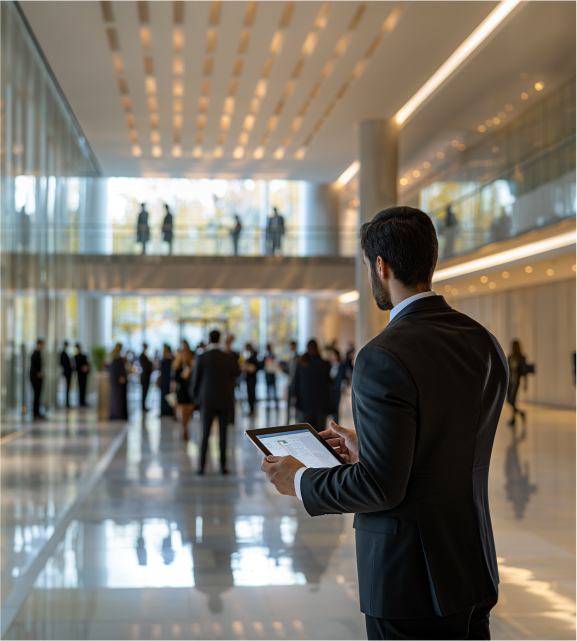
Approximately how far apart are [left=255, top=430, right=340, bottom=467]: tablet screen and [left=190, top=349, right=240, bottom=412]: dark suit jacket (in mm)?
7145

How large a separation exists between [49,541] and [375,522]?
468cm

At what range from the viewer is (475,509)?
184 centimetres

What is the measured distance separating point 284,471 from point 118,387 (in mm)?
14901

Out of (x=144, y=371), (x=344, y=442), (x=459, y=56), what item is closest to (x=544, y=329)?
(x=459, y=56)

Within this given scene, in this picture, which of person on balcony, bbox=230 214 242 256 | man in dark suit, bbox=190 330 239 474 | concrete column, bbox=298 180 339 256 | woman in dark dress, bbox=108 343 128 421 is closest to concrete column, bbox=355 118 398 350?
woman in dark dress, bbox=108 343 128 421

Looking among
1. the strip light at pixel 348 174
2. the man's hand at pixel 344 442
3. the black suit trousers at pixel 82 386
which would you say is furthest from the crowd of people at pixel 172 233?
the man's hand at pixel 344 442

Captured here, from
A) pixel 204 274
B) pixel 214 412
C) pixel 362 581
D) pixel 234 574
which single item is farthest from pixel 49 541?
pixel 204 274

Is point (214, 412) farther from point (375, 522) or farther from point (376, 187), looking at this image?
point (376, 187)

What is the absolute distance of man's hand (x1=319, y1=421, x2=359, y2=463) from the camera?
7.15ft

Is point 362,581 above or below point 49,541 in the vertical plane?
above

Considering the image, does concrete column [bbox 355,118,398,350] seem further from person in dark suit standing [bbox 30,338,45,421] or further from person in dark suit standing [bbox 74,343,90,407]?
person in dark suit standing [bbox 74,343,90,407]

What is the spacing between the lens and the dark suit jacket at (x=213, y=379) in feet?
30.1

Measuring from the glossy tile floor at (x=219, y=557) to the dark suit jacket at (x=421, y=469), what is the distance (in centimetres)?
227

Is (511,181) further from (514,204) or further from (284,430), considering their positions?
(284,430)
